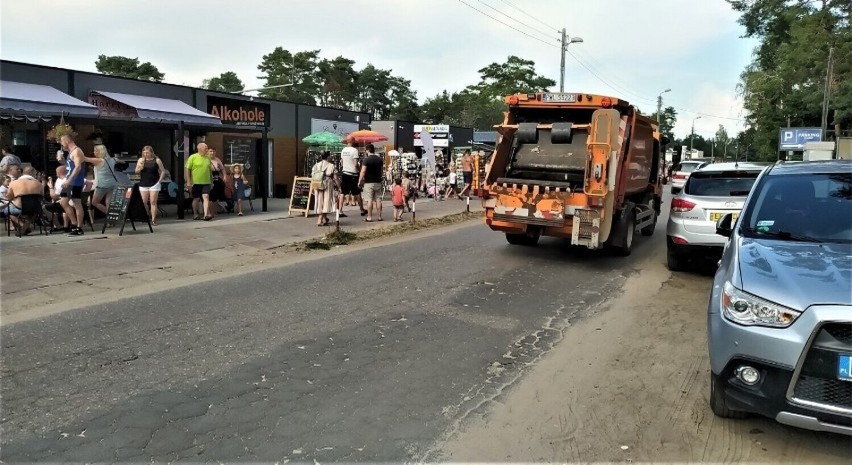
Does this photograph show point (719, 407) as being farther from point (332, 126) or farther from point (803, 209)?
point (332, 126)

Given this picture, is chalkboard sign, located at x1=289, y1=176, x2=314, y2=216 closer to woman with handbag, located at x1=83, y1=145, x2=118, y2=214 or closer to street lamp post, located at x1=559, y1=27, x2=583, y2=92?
woman with handbag, located at x1=83, y1=145, x2=118, y2=214

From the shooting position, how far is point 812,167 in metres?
5.17

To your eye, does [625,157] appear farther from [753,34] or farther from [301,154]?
[753,34]

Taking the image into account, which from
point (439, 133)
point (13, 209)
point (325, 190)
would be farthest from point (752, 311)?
point (439, 133)

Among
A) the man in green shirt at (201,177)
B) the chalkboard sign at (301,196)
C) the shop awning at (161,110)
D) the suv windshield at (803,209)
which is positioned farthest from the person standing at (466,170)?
the suv windshield at (803,209)

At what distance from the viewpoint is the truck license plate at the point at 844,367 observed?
3197 millimetres

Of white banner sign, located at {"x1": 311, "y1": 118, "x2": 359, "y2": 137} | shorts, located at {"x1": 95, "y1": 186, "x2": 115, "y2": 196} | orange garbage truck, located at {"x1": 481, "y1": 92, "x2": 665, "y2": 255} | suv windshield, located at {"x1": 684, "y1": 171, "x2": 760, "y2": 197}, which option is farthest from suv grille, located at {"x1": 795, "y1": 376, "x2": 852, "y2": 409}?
white banner sign, located at {"x1": 311, "y1": 118, "x2": 359, "y2": 137}

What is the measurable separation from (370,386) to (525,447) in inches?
53.0

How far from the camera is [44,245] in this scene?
9.83m

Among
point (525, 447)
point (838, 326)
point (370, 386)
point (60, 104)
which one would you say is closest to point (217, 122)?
point (60, 104)

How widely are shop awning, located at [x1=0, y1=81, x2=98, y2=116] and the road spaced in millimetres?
6887

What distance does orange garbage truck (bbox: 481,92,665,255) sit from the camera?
9.33 m

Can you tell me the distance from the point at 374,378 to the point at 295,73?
72.5m

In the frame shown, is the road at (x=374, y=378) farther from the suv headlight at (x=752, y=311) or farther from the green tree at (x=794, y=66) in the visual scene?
the green tree at (x=794, y=66)
